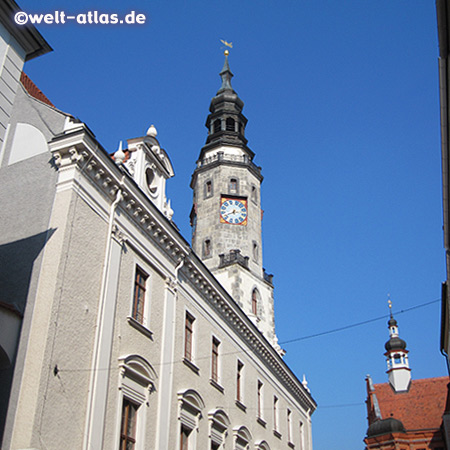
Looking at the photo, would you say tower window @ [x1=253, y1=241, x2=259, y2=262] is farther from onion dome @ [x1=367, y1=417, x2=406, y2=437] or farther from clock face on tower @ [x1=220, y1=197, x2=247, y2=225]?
onion dome @ [x1=367, y1=417, x2=406, y2=437]

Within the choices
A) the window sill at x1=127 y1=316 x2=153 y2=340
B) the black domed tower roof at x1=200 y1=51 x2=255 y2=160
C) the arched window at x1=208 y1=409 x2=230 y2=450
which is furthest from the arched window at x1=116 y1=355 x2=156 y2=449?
the black domed tower roof at x1=200 y1=51 x2=255 y2=160

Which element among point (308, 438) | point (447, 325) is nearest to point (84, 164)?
point (308, 438)

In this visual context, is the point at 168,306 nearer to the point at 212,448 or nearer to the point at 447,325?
the point at 212,448

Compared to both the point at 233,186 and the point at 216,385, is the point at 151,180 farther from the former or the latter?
the point at 233,186

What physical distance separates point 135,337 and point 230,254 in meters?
24.3

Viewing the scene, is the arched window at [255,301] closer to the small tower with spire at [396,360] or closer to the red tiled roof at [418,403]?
the red tiled roof at [418,403]

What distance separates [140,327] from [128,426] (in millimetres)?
2613

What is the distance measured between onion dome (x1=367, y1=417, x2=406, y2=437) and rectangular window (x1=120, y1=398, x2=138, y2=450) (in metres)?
46.7

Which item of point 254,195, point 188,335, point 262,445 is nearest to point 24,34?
point 188,335

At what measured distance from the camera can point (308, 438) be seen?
106ft

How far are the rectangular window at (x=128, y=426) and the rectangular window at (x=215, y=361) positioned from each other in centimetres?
602

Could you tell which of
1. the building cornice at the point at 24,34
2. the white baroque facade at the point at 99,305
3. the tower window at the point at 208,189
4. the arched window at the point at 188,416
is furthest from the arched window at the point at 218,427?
the tower window at the point at 208,189

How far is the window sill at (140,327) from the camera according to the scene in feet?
52.0

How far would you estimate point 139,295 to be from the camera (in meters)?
17.1
